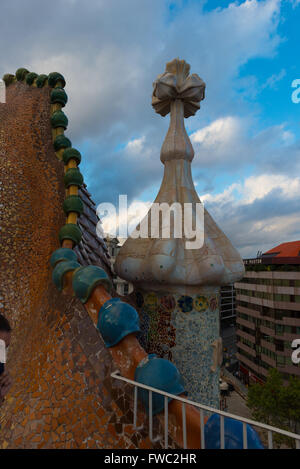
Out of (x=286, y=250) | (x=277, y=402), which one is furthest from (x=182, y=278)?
(x=286, y=250)

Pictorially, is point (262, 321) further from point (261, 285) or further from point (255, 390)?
point (255, 390)

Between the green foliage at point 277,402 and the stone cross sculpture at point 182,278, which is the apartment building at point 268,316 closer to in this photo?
the green foliage at point 277,402

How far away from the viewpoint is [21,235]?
5.31 m

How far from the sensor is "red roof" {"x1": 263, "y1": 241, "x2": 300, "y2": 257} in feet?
116

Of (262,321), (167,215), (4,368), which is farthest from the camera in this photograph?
(262,321)

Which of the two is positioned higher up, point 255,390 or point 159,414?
point 159,414

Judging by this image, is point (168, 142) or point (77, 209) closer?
point (77, 209)

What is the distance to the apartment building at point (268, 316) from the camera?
84.1ft

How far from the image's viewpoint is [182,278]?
5598 millimetres

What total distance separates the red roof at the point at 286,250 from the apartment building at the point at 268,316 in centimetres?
77

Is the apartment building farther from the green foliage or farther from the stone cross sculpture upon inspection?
the stone cross sculpture

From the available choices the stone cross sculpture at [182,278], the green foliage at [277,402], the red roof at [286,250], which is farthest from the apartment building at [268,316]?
the stone cross sculpture at [182,278]
